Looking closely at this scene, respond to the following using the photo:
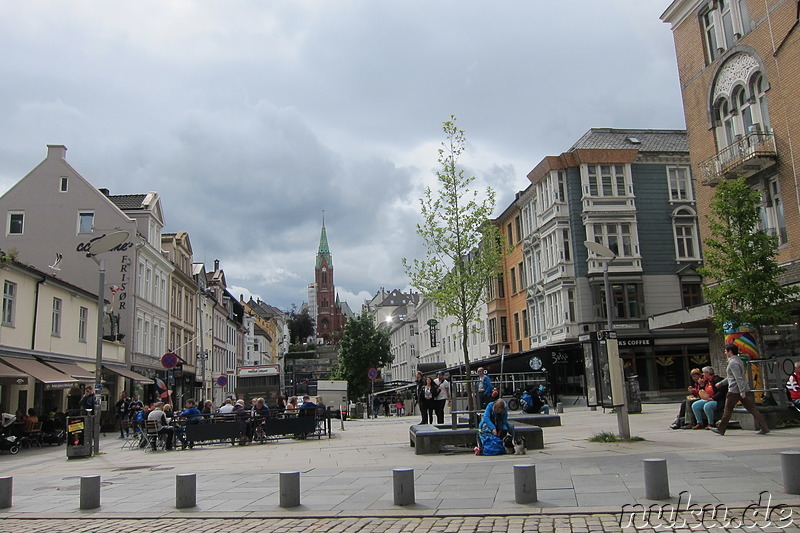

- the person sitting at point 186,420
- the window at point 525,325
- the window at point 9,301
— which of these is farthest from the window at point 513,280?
the window at point 9,301

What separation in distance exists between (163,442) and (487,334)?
Result: 34202mm

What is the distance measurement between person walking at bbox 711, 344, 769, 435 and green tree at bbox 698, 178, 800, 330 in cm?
405

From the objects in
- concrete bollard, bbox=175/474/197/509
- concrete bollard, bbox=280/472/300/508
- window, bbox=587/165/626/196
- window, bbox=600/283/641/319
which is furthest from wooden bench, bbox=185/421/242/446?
window, bbox=587/165/626/196

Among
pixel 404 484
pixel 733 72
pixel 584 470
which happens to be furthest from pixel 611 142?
pixel 404 484

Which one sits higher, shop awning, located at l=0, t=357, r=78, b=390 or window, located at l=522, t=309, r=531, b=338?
window, located at l=522, t=309, r=531, b=338

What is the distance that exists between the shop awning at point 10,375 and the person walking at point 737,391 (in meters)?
20.9

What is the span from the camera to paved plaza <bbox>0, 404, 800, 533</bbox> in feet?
25.6

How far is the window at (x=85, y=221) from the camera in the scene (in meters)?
40.3

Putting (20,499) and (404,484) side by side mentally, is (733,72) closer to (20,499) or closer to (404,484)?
(404,484)

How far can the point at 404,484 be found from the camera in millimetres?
8750

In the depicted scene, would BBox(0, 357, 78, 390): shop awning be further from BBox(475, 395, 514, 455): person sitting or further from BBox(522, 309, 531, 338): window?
BBox(522, 309, 531, 338): window

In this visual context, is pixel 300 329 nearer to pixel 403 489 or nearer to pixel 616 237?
pixel 616 237

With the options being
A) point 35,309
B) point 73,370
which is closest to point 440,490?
point 35,309

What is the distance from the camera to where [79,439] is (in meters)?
18.6
